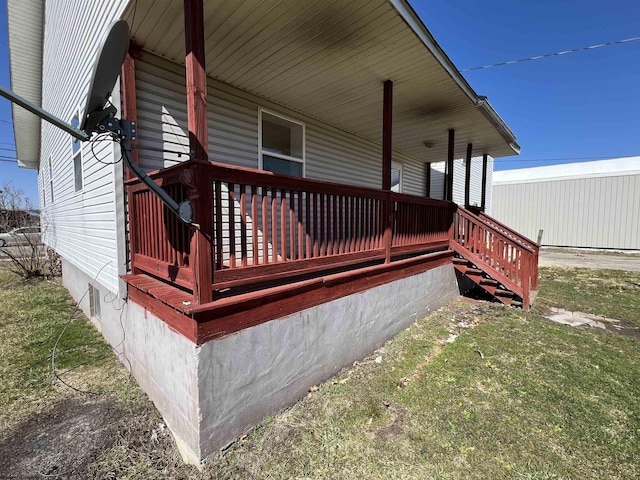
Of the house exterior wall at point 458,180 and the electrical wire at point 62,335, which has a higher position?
the house exterior wall at point 458,180

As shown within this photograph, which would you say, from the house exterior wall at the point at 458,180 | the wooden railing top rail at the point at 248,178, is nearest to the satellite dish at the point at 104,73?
the wooden railing top rail at the point at 248,178

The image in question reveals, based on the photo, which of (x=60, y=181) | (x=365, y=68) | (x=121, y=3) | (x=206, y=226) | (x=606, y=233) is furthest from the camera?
(x=606, y=233)

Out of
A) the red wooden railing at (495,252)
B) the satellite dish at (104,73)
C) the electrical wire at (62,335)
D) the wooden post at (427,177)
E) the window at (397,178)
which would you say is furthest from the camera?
the wooden post at (427,177)

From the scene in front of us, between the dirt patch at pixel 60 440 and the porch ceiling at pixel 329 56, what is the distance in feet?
12.0

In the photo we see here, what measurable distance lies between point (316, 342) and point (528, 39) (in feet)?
48.6

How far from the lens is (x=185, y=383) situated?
87.5 inches

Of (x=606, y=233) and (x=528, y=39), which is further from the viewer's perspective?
(x=606, y=233)

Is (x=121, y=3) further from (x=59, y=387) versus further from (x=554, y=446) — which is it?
(x=554, y=446)

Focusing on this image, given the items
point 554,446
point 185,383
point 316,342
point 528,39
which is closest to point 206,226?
point 185,383

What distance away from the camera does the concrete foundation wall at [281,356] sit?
2.20 m

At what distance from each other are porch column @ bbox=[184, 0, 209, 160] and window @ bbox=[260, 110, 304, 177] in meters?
2.43

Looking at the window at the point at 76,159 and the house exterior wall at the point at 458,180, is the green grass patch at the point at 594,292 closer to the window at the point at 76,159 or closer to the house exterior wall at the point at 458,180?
the house exterior wall at the point at 458,180

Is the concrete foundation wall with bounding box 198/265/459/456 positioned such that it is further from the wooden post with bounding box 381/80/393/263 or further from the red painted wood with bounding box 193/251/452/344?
the wooden post with bounding box 381/80/393/263

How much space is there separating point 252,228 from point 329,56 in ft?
7.75
